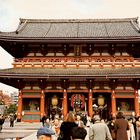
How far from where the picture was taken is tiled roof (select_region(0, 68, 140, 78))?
2361 cm

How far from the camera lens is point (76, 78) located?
25.4m

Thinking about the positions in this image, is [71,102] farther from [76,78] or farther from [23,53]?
[23,53]

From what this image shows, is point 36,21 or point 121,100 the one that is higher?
point 36,21

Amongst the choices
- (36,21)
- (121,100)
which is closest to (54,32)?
(36,21)

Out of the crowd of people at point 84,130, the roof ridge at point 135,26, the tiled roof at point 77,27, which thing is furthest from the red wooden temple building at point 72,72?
the crowd of people at point 84,130

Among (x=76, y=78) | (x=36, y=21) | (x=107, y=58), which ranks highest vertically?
(x=36, y=21)

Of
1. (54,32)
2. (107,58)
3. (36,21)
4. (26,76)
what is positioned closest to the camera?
(26,76)

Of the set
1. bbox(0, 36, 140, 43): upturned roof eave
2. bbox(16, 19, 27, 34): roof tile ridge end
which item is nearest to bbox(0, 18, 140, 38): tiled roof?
bbox(16, 19, 27, 34): roof tile ridge end

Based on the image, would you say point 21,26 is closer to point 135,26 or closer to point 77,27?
point 77,27

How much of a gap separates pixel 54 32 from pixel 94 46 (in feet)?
21.0

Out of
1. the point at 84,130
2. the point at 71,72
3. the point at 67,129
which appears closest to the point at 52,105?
the point at 71,72

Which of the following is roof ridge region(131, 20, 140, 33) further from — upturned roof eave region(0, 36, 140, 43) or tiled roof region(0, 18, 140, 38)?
upturned roof eave region(0, 36, 140, 43)

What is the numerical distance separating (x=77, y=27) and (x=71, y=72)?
967 centimetres

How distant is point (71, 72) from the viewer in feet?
80.9
